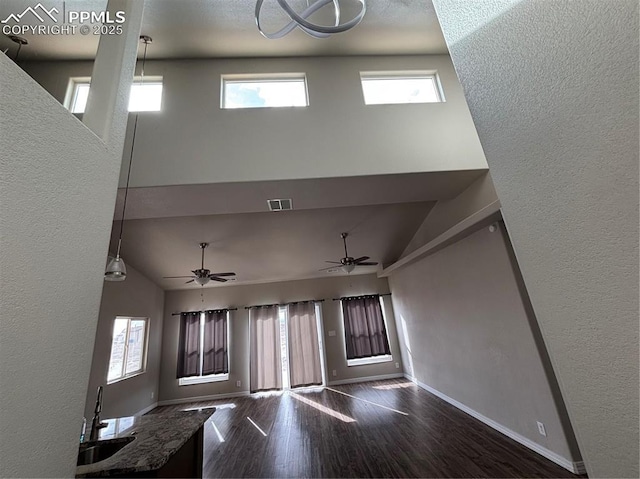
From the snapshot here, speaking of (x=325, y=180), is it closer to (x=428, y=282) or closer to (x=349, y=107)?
(x=349, y=107)

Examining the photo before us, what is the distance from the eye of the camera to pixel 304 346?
6617mm

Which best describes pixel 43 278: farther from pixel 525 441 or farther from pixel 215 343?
pixel 215 343

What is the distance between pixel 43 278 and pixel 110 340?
187 inches

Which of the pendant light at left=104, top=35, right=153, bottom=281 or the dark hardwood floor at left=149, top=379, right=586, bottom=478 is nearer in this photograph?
the pendant light at left=104, top=35, right=153, bottom=281

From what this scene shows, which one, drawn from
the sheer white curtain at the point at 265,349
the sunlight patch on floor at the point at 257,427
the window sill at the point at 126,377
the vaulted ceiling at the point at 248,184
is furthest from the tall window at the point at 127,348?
the sunlight patch on floor at the point at 257,427

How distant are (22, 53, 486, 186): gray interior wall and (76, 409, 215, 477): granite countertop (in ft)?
6.81

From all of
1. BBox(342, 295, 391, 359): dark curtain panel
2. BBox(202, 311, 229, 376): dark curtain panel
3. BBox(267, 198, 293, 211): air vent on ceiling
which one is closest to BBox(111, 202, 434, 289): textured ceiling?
BBox(267, 198, 293, 211): air vent on ceiling

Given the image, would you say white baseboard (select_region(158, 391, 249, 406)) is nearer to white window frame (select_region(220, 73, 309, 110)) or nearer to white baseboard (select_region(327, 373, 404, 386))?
white baseboard (select_region(327, 373, 404, 386))

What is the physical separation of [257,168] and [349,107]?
1.37 m

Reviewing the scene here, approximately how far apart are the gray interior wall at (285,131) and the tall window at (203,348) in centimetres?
473

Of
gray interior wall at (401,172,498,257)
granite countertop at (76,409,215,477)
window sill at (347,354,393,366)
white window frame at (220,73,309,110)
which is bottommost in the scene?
window sill at (347,354,393,366)

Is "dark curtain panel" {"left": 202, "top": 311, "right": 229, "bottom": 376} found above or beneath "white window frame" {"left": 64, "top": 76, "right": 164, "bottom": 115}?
beneath

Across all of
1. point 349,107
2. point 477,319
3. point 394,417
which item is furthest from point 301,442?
point 349,107

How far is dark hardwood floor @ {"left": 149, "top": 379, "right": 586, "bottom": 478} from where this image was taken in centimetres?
278
